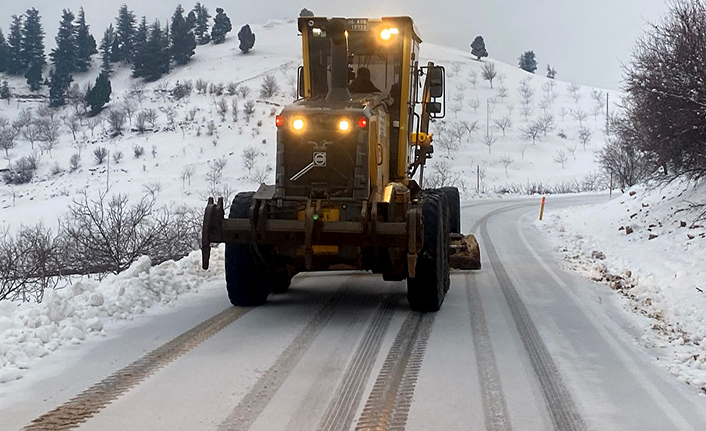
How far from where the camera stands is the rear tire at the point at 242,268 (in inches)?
333

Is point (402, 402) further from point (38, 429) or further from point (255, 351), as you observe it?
point (38, 429)

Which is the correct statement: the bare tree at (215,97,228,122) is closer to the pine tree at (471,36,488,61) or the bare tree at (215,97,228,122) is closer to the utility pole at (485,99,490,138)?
the utility pole at (485,99,490,138)

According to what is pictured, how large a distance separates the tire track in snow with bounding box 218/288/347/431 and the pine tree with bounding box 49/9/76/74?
9563 centimetres

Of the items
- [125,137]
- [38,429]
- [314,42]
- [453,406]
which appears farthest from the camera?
[125,137]

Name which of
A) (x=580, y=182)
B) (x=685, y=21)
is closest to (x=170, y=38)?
(x=580, y=182)

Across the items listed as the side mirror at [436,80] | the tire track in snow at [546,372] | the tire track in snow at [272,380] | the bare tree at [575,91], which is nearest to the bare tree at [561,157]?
the bare tree at [575,91]

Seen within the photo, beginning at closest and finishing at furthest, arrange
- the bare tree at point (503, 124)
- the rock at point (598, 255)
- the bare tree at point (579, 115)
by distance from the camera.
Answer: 1. the rock at point (598, 255)
2. the bare tree at point (503, 124)
3. the bare tree at point (579, 115)

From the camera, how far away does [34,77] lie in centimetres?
9038

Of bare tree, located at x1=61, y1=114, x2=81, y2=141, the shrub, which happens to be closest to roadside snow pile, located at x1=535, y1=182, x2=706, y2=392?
the shrub

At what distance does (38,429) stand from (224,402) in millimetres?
1275

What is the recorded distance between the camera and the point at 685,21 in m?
13.7

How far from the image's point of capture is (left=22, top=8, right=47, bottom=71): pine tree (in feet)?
314

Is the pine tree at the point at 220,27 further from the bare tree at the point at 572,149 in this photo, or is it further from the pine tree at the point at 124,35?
the bare tree at the point at 572,149

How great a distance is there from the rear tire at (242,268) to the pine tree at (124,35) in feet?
321
